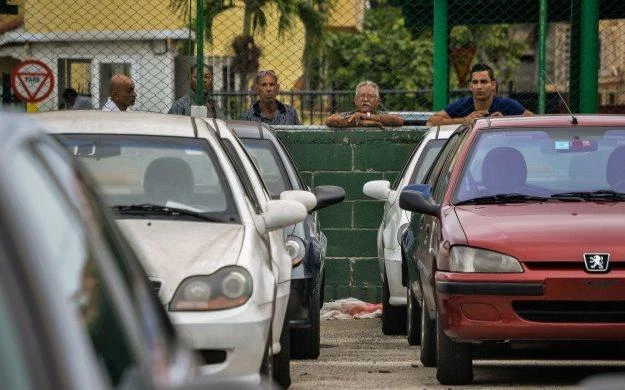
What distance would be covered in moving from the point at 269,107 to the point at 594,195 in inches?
271

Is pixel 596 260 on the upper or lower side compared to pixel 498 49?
lower

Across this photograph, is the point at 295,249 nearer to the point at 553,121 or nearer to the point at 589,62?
the point at 553,121

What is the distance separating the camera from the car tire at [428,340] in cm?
1065

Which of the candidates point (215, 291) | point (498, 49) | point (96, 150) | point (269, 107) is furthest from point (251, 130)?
point (498, 49)

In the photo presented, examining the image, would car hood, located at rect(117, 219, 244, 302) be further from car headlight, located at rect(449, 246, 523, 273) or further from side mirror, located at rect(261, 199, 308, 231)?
car headlight, located at rect(449, 246, 523, 273)

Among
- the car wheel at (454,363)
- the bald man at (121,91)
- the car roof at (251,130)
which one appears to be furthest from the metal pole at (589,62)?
the car wheel at (454,363)

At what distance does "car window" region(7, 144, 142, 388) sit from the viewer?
2.25m

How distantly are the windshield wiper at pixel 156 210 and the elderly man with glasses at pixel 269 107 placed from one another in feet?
25.9

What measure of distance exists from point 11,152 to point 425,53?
51918mm

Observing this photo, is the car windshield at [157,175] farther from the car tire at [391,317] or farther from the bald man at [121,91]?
the bald man at [121,91]

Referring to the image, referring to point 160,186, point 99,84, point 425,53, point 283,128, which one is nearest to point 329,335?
point 283,128

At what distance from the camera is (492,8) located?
2398 cm

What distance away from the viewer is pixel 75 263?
2.38m

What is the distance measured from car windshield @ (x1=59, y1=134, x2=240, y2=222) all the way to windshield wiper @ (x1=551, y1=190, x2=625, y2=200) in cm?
227
